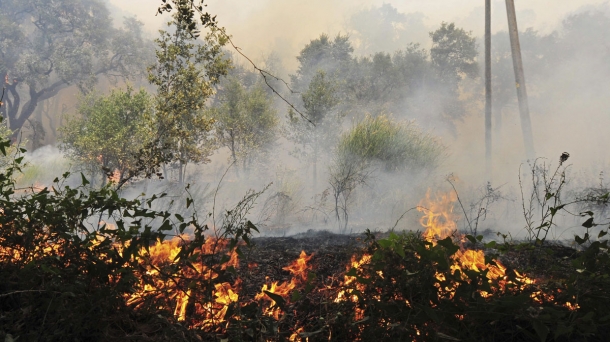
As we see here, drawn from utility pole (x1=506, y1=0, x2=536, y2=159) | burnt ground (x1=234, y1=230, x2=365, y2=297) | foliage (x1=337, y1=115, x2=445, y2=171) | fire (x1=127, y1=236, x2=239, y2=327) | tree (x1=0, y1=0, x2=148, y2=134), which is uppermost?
tree (x1=0, y1=0, x2=148, y2=134)

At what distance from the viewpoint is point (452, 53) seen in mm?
35781

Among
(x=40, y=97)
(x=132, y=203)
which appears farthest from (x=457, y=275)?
(x=40, y=97)

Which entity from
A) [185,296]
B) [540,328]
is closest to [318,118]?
[185,296]

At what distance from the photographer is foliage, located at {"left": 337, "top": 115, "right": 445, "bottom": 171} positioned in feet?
52.4

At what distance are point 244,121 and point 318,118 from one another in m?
4.81

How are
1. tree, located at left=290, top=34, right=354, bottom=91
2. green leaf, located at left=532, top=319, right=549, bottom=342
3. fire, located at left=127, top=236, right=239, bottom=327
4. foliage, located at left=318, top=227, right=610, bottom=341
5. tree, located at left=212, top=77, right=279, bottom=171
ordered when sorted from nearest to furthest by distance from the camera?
green leaf, located at left=532, top=319, right=549, bottom=342 < foliage, located at left=318, top=227, right=610, bottom=341 < fire, located at left=127, top=236, right=239, bottom=327 < tree, located at left=212, top=77, right=279, bottom=171 < tree, located at left=290, top=34, right=354, bottom=91

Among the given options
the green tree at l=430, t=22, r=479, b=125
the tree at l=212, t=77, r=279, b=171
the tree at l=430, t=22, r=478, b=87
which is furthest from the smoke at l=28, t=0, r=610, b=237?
the tree at l=430, t=22, r=478, b=87

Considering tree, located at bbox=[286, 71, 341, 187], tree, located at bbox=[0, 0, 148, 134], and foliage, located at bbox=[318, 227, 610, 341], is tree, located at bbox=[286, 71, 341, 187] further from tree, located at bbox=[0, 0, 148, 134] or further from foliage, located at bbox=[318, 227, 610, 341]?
foliage, located at bbox=[318, 227, 610, 341]

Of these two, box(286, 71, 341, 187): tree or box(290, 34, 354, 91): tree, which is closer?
box(286, 71, 341, 187): tree

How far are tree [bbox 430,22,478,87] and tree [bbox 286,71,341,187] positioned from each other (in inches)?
481

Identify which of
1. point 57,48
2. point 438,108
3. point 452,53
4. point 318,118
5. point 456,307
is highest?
point 452,53

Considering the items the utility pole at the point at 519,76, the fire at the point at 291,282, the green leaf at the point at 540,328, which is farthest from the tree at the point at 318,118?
the green leaf at the point at 540,328

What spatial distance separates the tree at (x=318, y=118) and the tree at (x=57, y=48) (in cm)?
1618

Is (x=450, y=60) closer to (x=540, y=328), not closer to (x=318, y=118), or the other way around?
(x=318, y=118)
